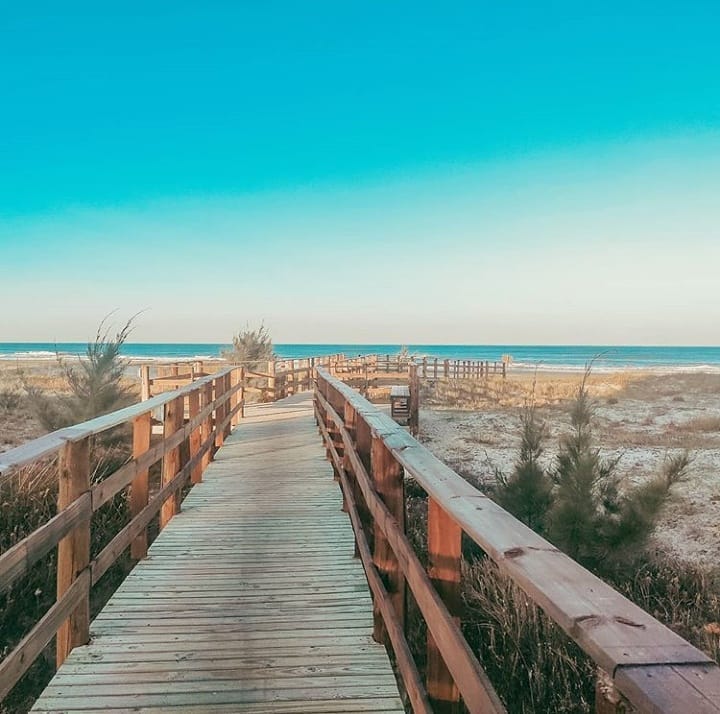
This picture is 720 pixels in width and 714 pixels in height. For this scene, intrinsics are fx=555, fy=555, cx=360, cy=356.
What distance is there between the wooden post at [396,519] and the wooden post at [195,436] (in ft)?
10.3

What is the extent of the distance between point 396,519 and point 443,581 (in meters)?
0.79

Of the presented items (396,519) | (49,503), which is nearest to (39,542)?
(396,519)

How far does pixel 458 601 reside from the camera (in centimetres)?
173

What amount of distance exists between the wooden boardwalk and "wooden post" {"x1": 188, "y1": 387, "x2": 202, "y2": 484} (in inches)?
34.1

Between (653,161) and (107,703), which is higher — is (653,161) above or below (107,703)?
above

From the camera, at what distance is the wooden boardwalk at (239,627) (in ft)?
7.79

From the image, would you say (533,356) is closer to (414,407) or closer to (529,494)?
(414,407)

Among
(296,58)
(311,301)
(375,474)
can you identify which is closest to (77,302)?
(311,301)

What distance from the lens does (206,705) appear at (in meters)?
2.30

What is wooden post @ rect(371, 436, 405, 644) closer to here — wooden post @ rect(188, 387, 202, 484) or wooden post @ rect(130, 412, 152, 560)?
wooden post @ rect(130, 412, 152, 560)

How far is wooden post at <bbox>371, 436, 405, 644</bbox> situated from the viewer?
8.30 ft

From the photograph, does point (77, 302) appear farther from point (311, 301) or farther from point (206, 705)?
point (206, 705)

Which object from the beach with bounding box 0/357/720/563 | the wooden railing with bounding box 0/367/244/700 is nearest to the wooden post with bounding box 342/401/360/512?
the wooden railing with bounding box 0/367/244/700

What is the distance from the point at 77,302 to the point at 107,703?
50.5 meters
